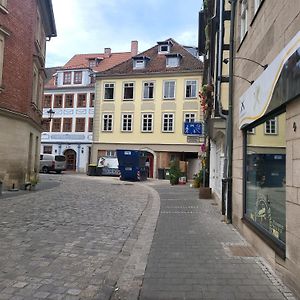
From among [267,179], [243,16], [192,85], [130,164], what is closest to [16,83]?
[243,16]

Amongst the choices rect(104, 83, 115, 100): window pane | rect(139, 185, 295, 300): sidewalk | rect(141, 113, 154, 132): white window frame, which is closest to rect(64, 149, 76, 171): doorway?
rect(104, 83, 115, 100): window pane

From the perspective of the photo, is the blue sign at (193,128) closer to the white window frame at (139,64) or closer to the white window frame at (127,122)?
the white window frame at (127,122)

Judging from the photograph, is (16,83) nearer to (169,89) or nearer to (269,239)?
(269,239)

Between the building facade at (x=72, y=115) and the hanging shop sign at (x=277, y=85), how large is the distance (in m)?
38.2

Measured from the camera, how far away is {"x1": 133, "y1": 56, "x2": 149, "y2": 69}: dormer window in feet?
136

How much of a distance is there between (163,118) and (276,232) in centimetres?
3384

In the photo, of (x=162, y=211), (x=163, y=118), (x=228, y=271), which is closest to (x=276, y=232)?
(x=228, y=271)

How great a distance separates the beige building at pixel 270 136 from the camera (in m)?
4.67

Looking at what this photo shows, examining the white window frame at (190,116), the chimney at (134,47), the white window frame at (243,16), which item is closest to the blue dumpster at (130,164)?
the white window frame at (190,116)

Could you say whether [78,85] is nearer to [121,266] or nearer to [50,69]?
[50,69]

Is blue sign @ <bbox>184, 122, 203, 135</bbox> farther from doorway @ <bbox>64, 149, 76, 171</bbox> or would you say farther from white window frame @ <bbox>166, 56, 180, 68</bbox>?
doorway @ <bbox>64, 149, 76, 171</bbox>

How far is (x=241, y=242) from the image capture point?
7398 mm

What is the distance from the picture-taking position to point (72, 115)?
149 feet

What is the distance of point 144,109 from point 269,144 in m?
33.9
